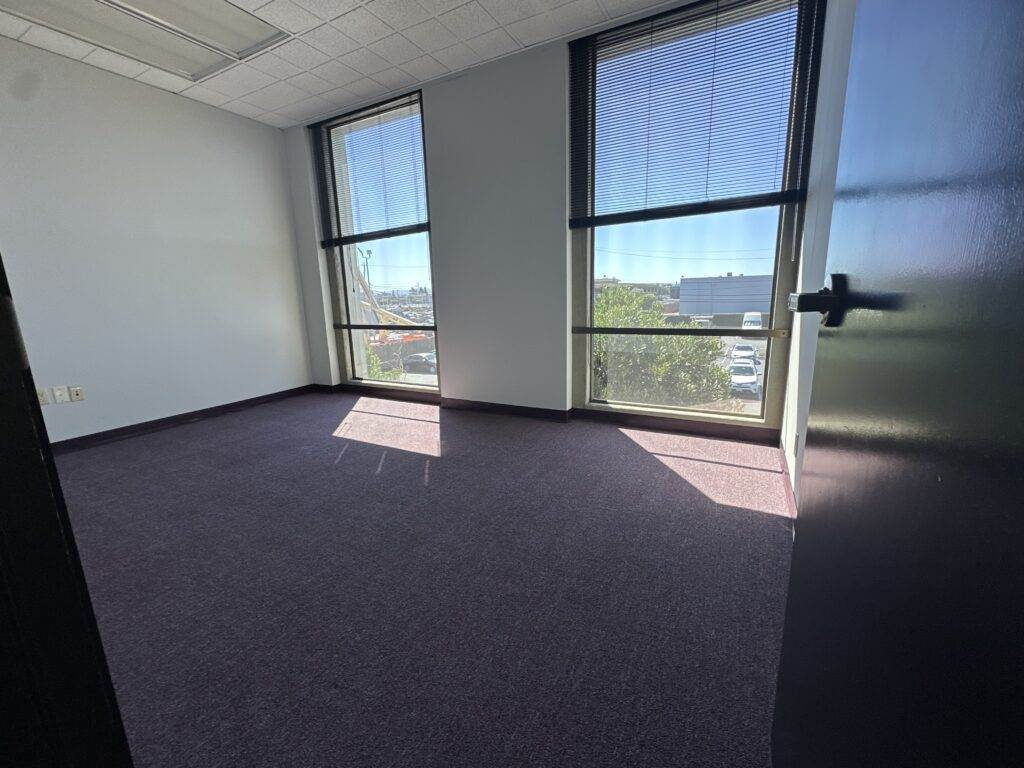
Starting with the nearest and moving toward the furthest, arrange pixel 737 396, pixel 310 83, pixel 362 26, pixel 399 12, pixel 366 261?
pixel 399 12 < pixel 362 26 < pixel 737 396 < pixel 310 83 < pixel 366 261

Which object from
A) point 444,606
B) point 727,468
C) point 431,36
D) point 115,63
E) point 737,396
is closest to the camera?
point 444,606

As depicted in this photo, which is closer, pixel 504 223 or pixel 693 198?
pixel 693 198

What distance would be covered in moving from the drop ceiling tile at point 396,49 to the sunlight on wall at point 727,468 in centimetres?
309

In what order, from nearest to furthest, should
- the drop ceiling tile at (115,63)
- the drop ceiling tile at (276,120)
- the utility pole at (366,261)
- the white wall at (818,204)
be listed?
1. the white wall at (818,204)
2. the drop ceiling tile at (115,63)
3. the drop ceiling tile at (276,120)
4. the utility pole at (366,261)

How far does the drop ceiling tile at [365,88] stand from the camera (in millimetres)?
3434

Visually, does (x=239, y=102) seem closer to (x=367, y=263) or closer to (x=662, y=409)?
(x=367, y=263)

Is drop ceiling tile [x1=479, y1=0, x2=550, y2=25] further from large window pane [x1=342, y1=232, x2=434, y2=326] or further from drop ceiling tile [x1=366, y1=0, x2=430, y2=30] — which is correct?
large window pane [x1=342, y1=232, x2=434, y2=326]

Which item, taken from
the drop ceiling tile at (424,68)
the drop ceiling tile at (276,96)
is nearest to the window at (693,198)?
the drop ceiling tile at (424,68)

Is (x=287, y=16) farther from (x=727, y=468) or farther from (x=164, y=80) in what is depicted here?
(x=727, y=468)

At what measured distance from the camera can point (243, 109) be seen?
3.84 m

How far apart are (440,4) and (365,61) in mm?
884

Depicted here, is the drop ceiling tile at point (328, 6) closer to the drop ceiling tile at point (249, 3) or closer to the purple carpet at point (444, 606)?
the drop ceiling tile at point (249, 3)

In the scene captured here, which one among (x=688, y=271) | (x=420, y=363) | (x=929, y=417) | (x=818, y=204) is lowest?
(x=420, y=363)

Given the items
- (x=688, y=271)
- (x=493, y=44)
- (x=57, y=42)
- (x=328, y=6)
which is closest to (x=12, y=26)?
(x=57, y=42)
